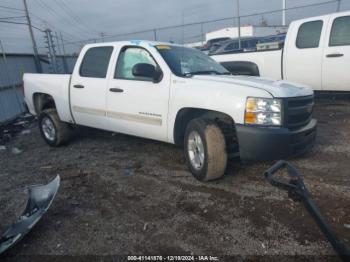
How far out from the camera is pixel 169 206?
343cm

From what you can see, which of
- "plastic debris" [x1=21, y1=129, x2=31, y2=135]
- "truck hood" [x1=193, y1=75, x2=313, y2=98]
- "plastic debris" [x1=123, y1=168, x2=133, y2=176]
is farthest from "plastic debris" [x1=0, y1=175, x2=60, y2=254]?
"plastic debris" [x1=21, y1=129, x2=31, y2=135]

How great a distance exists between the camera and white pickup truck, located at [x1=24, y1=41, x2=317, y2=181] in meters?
3.42

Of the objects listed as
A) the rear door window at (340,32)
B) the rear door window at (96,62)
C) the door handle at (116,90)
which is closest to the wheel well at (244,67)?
the rear door window at (340,32)

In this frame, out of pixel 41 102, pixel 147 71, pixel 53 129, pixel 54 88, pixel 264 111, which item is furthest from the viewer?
pixel 41 102

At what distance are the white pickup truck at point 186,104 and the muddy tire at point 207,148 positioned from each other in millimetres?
12

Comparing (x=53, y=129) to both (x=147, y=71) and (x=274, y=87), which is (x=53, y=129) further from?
(x=274, y=87)

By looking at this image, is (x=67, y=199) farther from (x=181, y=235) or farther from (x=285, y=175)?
(x=285, y=175)

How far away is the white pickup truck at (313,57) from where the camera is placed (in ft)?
22.0

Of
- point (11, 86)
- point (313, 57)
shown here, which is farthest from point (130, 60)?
point (11, 86)

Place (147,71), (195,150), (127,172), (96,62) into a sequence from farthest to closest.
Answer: (96,62) → (127,172) → (147,71) → (195,150)

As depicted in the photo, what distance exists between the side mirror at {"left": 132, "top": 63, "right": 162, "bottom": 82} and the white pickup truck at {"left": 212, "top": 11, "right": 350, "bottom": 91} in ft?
13.7

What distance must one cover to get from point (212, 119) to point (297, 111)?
999mm

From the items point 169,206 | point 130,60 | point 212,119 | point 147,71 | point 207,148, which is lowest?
point 169,206

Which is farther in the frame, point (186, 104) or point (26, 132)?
point (26, 132)
